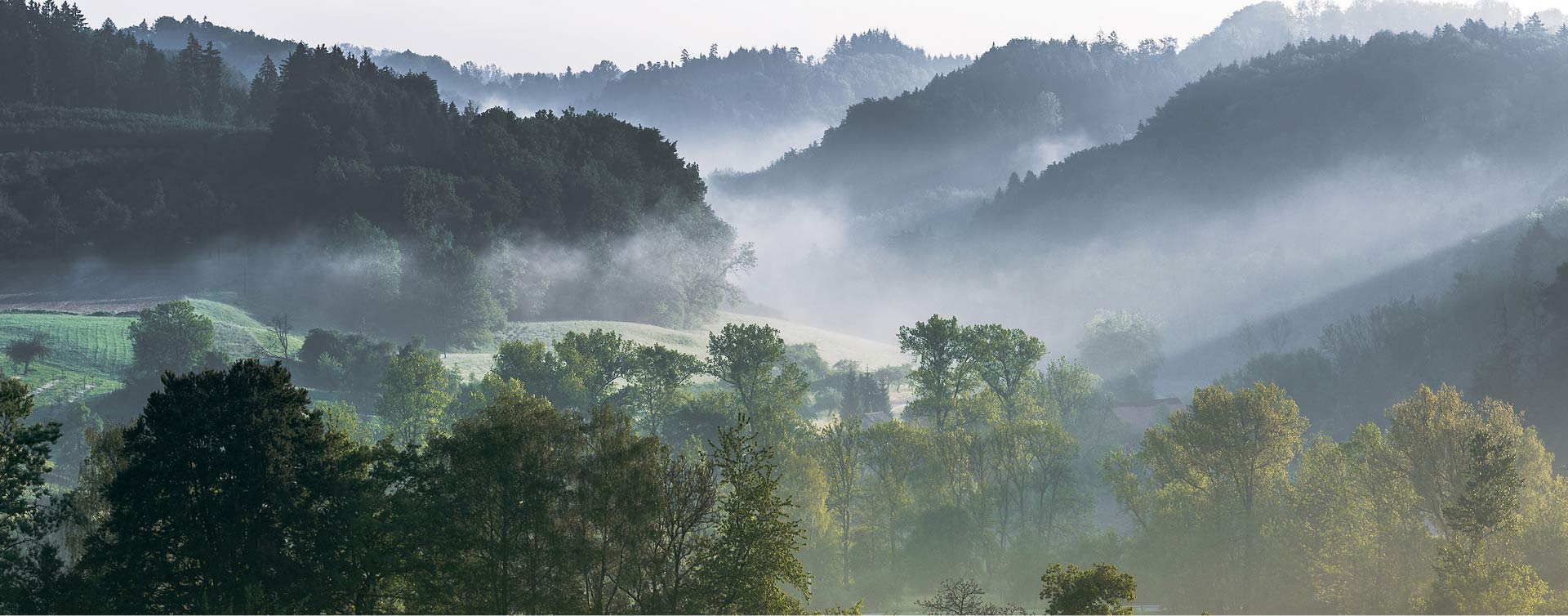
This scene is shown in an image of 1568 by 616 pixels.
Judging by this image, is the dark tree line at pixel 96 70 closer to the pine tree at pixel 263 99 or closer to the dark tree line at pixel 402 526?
the pine tree at pixel 263 99

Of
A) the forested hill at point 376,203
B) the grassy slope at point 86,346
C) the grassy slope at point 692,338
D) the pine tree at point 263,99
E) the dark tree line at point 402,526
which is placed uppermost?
the pine tree at point 263,99

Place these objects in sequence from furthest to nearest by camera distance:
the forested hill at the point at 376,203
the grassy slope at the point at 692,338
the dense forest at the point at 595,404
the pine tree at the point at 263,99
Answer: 1. the pine tree at the point at 263,99
2. the forested hill at the point at 376,203
3. the grassy slope at the point at 692,338
4. the dense forest at the point at 595,404

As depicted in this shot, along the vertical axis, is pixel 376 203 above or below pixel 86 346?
above

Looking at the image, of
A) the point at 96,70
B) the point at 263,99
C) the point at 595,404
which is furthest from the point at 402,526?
the point at 96,70

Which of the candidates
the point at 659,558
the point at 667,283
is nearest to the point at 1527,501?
the point at 659,558

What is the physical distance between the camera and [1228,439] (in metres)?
75.6

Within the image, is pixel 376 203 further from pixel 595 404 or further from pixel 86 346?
pixel 595 404

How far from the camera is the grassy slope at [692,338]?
128m

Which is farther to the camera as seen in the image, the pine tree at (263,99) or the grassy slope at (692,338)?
the pine tree at (263,99)

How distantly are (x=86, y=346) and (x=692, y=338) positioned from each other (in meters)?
60.0

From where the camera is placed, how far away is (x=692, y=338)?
148 meters

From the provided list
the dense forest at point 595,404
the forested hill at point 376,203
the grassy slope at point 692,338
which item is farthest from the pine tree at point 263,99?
the grassy slope at point 692,338

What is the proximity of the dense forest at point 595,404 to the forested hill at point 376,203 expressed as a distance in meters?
0.46

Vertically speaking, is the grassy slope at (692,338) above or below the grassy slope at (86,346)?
above
